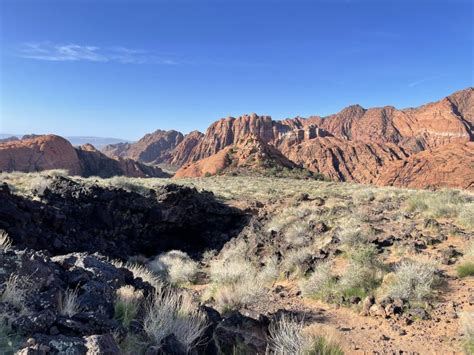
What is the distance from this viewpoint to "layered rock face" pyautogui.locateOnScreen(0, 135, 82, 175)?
220 feet

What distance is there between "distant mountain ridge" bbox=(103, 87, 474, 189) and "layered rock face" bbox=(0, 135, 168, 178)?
2016 centimetres

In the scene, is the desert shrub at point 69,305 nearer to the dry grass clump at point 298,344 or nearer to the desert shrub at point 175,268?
the dry grass clump at point 298,344

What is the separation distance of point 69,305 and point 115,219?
13.8 metres

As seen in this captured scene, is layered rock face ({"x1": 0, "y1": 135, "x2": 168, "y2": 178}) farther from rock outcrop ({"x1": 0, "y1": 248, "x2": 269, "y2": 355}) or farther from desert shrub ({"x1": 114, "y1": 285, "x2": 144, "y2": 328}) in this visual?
desert shrub ({"x1": 114, "y1": 285, "x2": 144, "y2": 328})

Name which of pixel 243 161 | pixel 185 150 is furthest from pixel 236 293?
pixel 185 150

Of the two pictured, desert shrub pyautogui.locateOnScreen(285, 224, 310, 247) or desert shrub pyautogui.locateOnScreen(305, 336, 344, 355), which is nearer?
desert shrub pyautogui.locateOnScreen(305, 336, 344, 355)

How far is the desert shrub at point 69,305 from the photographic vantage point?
13.2ft

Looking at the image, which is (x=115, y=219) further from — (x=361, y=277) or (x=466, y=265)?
(x=466, y=265)

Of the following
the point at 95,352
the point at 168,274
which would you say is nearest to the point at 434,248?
the point at 168,274

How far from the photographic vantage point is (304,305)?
7.83 metres

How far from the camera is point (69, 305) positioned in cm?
411

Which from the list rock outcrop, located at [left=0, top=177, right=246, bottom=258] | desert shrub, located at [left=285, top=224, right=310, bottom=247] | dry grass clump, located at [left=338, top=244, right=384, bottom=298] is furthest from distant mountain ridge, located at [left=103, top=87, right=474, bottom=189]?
dry grass clump, located at [left=338, top=244, right=384, bottom=298]

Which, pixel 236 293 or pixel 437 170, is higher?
pixel 236 293

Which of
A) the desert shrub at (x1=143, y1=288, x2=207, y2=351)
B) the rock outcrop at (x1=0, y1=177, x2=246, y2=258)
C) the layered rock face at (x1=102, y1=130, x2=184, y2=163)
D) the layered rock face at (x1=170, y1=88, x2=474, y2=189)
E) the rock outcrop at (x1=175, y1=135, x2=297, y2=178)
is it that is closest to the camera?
the desert shrub at (x1=143, y1=288, x2=207, y2=351)
